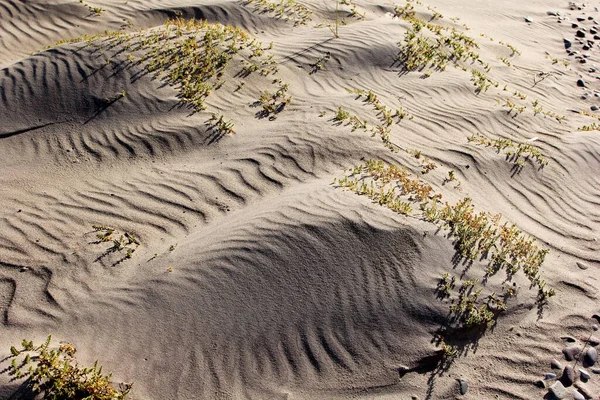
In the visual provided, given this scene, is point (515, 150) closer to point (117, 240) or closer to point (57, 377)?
point (117, 240)

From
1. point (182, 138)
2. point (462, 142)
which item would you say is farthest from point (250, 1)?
point (462, 142)

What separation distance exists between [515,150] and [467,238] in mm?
2551

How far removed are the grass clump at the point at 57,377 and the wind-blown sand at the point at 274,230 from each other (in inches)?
5.0

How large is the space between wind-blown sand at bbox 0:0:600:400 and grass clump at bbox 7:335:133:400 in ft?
0.42

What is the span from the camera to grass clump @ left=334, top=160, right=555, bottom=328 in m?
4.83

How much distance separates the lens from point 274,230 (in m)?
5.14

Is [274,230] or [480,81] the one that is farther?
[480,81]

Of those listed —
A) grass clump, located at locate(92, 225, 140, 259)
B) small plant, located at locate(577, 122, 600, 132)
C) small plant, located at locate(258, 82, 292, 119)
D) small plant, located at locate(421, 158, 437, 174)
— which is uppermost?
small plant, located at locate(258, 82, 292, 119)

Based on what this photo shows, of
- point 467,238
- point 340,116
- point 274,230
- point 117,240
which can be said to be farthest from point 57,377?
Answer: point 340,116

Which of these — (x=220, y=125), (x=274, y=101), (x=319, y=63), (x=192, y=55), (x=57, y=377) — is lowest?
(x=57, y=377)

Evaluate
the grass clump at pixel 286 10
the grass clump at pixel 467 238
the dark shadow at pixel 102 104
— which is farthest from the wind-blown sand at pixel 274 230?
the grass clump at pixel 286 10

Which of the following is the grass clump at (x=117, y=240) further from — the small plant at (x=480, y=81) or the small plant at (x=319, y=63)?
the small plant at (x=480, y=81)

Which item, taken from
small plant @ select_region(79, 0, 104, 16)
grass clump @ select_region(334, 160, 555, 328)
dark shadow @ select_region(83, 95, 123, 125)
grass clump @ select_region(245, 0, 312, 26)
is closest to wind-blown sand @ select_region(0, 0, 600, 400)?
dark shadow @ select_region(83, 95, 123, 125)

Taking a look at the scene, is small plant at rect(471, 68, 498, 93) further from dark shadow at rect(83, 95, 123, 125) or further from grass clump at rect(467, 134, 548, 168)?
dark shadow at rect(83, 95, 123, 125)
